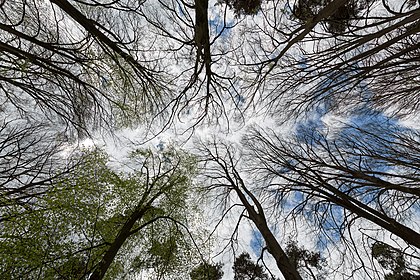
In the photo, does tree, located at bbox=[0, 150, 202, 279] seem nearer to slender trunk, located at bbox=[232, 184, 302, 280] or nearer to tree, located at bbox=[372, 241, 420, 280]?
slender trunk, located at bbox=[232, 184, 302, 280]

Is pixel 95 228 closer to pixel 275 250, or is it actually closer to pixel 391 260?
pixel 275 250

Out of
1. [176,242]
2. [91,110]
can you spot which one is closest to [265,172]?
[176,242]

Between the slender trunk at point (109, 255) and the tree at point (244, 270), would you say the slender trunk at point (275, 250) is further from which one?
the tree at point (244, 270)

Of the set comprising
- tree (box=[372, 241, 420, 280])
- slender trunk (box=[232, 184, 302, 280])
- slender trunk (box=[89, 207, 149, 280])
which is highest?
slender trunk (box=[89, 207, 149, 280])

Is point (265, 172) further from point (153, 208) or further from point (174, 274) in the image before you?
point (174, 274)

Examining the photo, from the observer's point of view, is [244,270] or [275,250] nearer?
[275,250]

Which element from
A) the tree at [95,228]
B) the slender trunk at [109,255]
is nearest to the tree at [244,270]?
the tree at [95,228]

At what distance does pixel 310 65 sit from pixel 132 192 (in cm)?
604

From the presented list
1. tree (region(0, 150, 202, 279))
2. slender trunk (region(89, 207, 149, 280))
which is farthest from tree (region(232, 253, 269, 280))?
slender trunk (region(89, 207, 149, 280))

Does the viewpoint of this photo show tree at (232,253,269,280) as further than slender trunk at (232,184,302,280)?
Yes

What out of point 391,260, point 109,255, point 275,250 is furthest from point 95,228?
point 391,260

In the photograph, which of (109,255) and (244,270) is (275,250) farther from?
(244,270)

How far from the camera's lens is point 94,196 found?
4.96 meters

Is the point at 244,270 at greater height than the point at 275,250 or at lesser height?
greater
